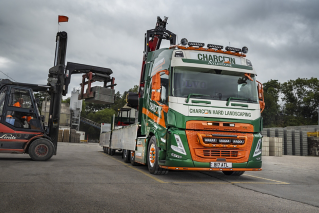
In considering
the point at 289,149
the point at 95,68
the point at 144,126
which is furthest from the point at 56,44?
the point at 289,149

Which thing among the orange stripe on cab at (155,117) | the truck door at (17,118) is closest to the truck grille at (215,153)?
the orange stripe on cab at (155,117)

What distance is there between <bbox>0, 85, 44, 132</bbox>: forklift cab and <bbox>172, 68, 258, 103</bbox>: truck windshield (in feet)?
21.3

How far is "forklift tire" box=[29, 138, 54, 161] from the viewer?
11.2 m

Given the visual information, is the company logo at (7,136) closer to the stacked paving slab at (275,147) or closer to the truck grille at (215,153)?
the truck grille at (215,153)

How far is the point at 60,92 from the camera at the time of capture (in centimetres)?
1238

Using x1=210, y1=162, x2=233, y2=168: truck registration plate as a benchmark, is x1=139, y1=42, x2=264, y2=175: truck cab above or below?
above

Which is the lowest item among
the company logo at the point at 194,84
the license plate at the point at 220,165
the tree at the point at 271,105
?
the license plate at the point at 220,165

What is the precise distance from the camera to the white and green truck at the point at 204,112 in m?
7.30

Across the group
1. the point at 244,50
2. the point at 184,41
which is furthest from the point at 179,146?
the point at 244,50

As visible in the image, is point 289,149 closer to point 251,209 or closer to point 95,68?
point 95,68

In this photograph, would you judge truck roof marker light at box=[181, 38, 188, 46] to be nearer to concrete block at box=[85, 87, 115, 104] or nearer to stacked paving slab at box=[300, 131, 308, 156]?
concrete block at box=[85, 87, 115, 104]

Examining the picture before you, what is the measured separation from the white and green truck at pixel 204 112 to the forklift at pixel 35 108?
3913mm

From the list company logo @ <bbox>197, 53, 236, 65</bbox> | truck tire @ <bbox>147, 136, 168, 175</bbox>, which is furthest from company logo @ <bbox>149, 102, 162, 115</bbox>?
company logo @ <bbox>197, 53, 236, 65</bbox>

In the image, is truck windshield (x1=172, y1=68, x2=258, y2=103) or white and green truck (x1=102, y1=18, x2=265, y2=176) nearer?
white and green truck (x1=102, y1=18, x2=265, y2=176)
